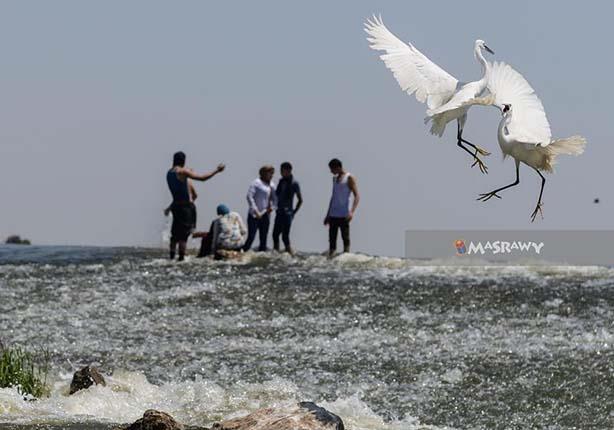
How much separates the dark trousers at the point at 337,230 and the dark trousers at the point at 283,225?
0.79m

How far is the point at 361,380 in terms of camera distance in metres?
15.2

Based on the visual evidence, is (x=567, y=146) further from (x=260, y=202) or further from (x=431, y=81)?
(x=260, y=202)

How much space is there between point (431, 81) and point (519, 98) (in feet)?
3.10

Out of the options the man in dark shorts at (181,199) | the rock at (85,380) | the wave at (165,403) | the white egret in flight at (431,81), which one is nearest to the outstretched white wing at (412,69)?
the white egret in flight at (431,81)

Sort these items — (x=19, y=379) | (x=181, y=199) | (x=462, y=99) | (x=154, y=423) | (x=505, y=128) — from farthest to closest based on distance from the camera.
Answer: (x=181, y=199)
(x=19, y=379)
(x=505, y=128)
(x=462, y=99)
(x=154, y=423)

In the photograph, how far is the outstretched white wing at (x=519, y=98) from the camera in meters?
13.1

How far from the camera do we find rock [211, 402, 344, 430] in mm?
10906

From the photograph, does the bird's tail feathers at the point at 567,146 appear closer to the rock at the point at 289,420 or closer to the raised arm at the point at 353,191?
the rock at the point at 289,420

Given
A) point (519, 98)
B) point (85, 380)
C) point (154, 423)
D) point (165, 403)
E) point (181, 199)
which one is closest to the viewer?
point (154, 423)

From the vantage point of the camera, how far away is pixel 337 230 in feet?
81.6

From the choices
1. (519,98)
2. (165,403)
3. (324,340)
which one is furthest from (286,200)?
(519,98)

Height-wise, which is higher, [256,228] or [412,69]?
[412,69]

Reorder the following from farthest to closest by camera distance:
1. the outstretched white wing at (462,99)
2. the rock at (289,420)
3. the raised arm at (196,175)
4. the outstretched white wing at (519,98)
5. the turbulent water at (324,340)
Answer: the raised arm at (196,175) < the turbulent water at (324,340) < the outstretched white wing at (519,98) < the outstretched white wing at (462,99) < the rock at (289,420)

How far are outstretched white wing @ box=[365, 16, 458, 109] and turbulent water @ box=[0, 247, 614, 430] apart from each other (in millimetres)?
3227
